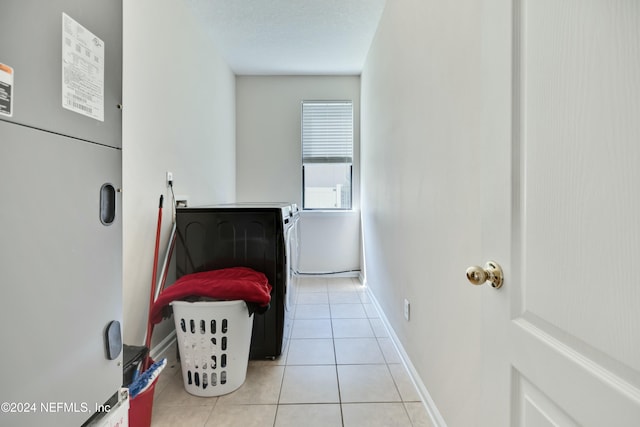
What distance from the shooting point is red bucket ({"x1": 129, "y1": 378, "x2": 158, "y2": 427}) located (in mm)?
1225

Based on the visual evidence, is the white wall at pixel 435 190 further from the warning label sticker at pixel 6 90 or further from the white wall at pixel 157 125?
the white wall at pixel 157 125

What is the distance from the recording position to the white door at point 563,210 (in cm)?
42

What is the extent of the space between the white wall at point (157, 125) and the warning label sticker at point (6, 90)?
1.34 m

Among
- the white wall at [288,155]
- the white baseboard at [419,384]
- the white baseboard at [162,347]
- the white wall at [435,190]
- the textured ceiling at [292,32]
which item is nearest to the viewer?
the white wall at [435,190]

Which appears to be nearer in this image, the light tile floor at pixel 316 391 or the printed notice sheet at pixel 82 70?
the printed notice sheet at pixel 82 70

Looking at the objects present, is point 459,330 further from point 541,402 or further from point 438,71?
point 438,71

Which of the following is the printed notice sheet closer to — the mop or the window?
the mop

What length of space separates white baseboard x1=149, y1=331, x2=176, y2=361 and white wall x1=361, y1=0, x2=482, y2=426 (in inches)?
66.3

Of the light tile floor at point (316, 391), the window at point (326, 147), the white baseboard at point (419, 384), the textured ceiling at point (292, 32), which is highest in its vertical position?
the textured ceiling at point (292, 32)

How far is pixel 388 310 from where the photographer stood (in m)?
2.40

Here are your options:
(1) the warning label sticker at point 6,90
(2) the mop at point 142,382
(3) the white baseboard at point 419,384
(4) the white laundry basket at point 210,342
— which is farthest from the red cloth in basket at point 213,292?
(1) the warning label sticker at point 6,90

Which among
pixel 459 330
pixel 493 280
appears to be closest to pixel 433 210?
pixel 459 330

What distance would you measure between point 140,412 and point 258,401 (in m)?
0.58

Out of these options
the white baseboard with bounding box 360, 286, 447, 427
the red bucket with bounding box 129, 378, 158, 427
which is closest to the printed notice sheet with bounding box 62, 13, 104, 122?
the red bucket with bounding box 129, 378, 158, 427
